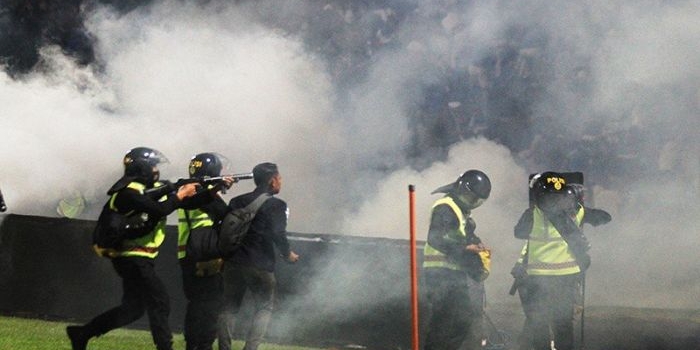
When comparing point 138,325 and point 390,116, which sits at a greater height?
point 390,116

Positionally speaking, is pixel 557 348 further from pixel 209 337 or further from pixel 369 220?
pixel 369 220

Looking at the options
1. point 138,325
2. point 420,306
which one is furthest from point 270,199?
point 138,325

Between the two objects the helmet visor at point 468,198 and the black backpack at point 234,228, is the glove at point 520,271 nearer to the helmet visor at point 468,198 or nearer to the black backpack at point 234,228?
the helmet visor at point 468,198

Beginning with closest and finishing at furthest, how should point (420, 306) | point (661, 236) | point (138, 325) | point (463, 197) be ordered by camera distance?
→ point (463, 197), point (420, 306), point (138, 325), point (661, 236)

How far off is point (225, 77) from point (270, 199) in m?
7.34

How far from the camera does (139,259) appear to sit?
392 inches

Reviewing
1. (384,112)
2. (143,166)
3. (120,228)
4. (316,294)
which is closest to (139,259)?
(120,228)

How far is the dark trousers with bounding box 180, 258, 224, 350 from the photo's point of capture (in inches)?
403

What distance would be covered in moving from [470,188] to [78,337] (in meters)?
2.94

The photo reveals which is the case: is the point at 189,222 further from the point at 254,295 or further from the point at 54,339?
the point at 54,339

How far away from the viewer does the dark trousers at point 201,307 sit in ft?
33.6

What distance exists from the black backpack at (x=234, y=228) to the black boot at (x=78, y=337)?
111 centimetres

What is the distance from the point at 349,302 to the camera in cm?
1228

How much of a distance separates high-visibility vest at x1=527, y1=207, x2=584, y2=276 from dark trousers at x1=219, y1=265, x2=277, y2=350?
74.3 inches
